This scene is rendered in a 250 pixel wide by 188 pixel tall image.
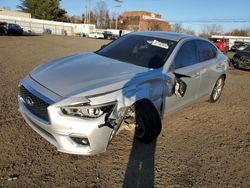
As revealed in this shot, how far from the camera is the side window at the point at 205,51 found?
535 centimetres

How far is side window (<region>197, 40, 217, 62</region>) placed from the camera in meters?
5.35

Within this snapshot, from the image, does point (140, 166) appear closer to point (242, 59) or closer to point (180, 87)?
point (180, 87)

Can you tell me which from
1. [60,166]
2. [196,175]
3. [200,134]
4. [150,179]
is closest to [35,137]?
[60,166]

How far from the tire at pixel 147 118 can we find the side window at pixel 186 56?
1.16m

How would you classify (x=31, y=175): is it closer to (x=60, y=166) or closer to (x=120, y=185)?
(x=60, y=166)

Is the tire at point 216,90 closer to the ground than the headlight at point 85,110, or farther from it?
closer to the ground

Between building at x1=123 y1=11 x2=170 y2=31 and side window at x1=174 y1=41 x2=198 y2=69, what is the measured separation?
9004 centimetres

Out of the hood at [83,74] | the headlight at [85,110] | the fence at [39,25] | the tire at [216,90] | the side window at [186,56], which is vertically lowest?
the tire at [216,90]

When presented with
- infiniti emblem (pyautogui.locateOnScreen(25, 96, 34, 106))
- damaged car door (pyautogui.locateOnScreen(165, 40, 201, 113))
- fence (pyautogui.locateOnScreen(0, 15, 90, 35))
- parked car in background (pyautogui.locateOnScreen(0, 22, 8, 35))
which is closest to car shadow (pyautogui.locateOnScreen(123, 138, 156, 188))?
damaged car door (pyautogui.locateOnScreen(165, 40, 201, 113))

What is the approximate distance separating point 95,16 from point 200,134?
339ft

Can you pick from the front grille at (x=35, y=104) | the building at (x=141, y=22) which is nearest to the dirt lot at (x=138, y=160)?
the front grille at (x=35, y=104)

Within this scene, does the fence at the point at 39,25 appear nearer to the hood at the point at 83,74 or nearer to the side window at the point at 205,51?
the side window at the point at 205,51

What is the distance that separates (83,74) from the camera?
360cm

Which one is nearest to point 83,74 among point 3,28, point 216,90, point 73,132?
point 73,132
